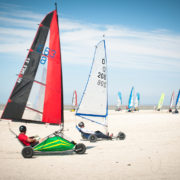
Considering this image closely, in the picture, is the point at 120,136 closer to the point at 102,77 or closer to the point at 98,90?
the point at 98,90

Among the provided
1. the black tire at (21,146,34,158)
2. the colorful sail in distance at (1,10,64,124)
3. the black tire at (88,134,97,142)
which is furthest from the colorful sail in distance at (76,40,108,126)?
the black tire at (21,146,34,158)

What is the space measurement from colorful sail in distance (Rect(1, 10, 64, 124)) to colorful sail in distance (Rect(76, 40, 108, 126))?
17.2 ft

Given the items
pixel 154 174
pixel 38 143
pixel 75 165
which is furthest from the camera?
pixel 38 143

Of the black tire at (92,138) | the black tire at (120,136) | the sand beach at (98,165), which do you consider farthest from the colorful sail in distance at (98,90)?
the sand beach at (98,165)

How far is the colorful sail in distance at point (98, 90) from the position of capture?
15188mm

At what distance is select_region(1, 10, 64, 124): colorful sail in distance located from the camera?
9.70 meters

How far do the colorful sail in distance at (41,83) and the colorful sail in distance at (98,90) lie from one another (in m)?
5.24

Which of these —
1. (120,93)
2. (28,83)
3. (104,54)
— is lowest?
(120,93)

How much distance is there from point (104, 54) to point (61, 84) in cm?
592

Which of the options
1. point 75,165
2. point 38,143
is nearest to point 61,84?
point 38,143

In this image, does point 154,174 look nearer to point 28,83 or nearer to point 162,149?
point 162,149

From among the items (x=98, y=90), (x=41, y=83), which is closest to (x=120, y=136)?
(x=98, y=90)

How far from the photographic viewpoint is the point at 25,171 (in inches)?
301

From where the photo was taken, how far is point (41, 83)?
999 centimetres
